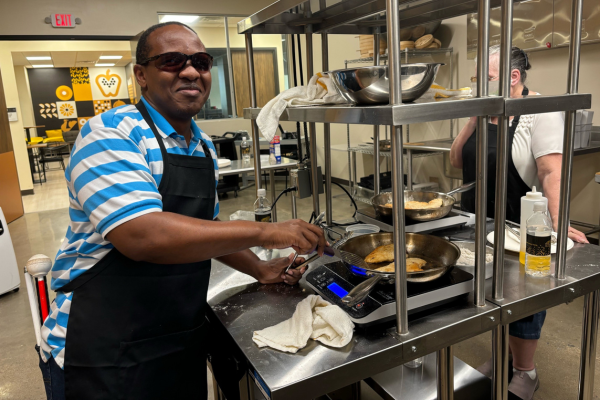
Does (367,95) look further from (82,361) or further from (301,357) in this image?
(82,361)

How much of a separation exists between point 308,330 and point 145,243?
43 cm

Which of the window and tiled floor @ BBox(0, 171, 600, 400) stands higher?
the window

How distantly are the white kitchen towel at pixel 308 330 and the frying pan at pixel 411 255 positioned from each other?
0.20 ft

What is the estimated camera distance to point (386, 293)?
110 centimetres

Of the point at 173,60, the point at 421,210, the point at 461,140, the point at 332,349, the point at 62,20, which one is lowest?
the point at 332,349

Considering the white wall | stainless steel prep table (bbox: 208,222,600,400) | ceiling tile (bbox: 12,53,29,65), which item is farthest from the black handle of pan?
ceiling tile (bbox: 12,53,29,65)

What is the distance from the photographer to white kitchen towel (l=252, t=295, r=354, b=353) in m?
1.03

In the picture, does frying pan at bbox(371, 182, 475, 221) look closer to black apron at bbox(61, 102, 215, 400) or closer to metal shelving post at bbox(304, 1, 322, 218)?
metal shelving post at bbox(304, 1, 322, 218)

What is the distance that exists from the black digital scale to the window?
7.02 metres

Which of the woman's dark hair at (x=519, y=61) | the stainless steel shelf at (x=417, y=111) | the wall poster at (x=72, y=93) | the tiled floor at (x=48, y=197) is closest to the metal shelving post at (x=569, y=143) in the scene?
the stainless steel shelf at (x=417, y=111)

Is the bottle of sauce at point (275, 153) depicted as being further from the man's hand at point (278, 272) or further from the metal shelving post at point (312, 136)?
the man's hand at point (278, 272)

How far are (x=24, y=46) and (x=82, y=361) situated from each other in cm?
1232

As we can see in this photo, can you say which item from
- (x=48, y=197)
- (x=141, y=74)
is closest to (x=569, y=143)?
(x=141, y=74)

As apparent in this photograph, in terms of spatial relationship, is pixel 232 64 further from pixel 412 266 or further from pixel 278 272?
pixel 412 266
